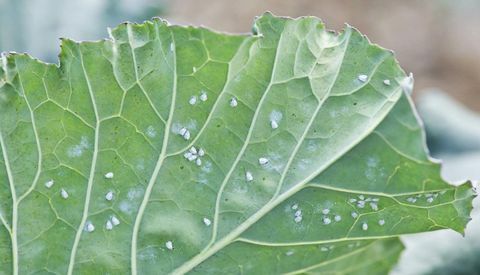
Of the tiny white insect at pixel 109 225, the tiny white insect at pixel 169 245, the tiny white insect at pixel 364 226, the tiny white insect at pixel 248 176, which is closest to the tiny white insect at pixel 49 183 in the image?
the tiny white insect at pixel 109 225

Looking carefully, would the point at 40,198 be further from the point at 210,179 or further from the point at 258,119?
the point at 258,119

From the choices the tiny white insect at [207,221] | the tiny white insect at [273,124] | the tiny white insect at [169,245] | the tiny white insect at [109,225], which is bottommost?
the tiny white insect at [169,245]

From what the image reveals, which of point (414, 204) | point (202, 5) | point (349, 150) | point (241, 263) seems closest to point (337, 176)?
point (349, 150)

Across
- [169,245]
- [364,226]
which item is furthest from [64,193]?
[364,226]

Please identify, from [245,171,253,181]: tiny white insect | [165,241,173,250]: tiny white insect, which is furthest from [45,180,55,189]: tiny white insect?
[245,171,253,181]: tiny white insect

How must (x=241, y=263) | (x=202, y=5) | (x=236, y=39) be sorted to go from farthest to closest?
(x=202, y=5) < (x=241, y=263) < (x=236, y=39)

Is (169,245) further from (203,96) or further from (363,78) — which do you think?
(363,78)

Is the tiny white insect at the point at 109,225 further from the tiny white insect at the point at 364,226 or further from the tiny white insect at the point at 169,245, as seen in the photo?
the tiny white insect at the point at 364,226

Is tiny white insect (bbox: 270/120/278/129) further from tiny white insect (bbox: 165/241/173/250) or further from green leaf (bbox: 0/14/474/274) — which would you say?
tiny white insect (bbox: 165/241/173/250)
